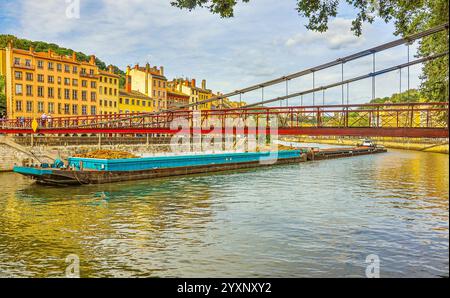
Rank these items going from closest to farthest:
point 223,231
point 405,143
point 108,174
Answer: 1. point 223,231
2. point 108,174
3. point 405,143

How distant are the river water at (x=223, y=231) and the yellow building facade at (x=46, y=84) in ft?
150

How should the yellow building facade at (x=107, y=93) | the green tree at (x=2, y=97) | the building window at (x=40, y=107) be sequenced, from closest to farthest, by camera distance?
the green tree at (x=2, y=97)
the building window at (x=40, y=107)
the yellow building facade at (x=107, y=93)

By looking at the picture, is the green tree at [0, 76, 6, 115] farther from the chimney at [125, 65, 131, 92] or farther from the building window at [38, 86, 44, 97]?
the chimney at [125, 65, 131, 92]

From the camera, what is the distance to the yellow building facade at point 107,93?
8475cm

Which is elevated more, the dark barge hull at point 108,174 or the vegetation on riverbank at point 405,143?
the vegetation on riverbank at point 405,143

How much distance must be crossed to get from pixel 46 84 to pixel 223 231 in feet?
215

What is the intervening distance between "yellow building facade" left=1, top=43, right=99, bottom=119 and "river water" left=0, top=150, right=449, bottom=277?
45.6 meters

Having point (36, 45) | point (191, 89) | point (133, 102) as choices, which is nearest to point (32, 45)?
point (36, 45)

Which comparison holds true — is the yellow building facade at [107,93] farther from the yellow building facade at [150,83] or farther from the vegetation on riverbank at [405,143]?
the vegetation on riverbank at [405,143]

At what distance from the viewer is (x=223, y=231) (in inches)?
661

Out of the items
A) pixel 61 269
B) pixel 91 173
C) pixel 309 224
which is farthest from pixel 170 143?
pixel 61 269

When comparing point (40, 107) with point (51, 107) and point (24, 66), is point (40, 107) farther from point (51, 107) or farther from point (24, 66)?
point (24, 66)

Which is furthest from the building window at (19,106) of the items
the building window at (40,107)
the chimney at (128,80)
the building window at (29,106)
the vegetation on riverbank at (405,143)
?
the vegetation on riverbank at (405,143)
